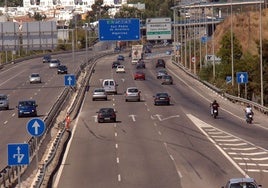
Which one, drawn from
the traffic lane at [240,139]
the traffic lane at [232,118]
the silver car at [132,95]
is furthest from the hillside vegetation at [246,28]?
the traffic lane at [240,139]

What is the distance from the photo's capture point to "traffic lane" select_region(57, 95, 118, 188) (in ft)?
113

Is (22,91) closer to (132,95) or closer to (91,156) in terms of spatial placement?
(132,95)

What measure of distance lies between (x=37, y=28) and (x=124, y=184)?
7728 centimetres

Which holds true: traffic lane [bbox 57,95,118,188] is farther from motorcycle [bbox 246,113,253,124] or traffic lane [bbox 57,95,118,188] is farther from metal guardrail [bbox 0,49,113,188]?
motorcycle [bbox 246,113,253,124]

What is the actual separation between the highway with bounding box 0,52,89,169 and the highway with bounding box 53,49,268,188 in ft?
10.4

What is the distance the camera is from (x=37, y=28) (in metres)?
109

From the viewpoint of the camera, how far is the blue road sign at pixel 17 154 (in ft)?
80.0

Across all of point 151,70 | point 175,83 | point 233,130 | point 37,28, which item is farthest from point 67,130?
point 151,70

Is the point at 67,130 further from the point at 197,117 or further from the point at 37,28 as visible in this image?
the point at 37,28

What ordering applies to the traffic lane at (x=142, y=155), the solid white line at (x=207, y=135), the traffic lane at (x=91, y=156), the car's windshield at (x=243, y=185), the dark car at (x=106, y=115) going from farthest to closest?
the dark car at (x=106, y=115)
the solid white line at (x=207, y=135)
the traffic lane at (x=91, y=156)
the traffic lane at (x=142, y=155)
the car's windshield at (x=243, y=185)

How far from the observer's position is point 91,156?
4216 cm

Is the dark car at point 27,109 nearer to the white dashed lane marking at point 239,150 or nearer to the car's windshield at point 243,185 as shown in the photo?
the white dashed lane marking at point 239,150

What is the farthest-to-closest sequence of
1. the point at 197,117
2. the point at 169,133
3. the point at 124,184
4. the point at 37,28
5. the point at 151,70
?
the point at 151,70, the point at 37,28, the point at 197,117, the point at 169,133, the point at 124,184

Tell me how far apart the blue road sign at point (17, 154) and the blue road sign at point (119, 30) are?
78033mm
